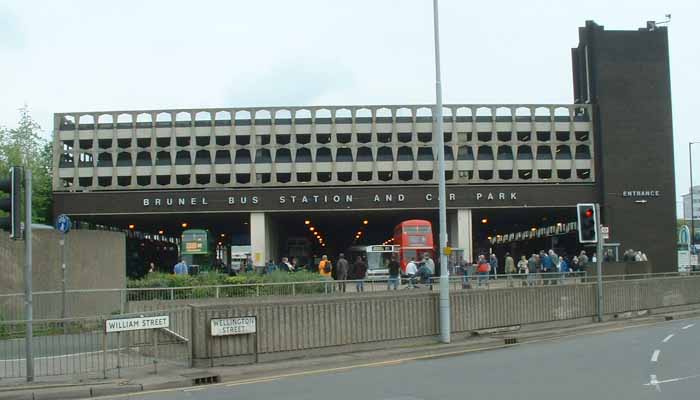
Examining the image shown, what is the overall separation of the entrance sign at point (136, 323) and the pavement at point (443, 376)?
82 cm

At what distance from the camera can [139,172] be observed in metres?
60.9

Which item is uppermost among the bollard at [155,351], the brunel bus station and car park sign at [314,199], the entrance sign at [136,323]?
the brunel bus station and car park sign at [314,199]

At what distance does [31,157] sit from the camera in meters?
68.6

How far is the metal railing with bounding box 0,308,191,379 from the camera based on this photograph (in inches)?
531

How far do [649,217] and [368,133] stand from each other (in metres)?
23.4

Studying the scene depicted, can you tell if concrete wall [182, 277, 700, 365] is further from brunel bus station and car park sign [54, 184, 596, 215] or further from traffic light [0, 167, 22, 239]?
brunel bus station and car park sign [54, 184, 596, 215]

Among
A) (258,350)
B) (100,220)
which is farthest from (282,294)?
(100,220)

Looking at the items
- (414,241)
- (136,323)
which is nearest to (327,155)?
(414,241)

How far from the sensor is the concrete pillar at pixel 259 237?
5872 cm

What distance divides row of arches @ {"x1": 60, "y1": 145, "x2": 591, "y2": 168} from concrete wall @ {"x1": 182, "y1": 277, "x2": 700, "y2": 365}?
39132 mm

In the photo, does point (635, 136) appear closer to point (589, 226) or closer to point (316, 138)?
point (316, 138)

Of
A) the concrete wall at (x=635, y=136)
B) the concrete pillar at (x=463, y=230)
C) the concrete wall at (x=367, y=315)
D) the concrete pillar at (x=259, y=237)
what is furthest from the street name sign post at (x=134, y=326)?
the concrete wall at (x=635, y=136)

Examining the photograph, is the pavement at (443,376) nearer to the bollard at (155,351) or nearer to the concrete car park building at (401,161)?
the bollard at (155,351)

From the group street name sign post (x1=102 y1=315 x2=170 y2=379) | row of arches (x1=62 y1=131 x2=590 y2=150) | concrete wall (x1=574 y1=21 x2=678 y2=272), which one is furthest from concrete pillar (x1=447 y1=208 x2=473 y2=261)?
street name sign post (x1=102 y1=315 x2=170 y2=379)
